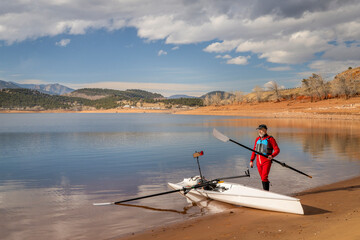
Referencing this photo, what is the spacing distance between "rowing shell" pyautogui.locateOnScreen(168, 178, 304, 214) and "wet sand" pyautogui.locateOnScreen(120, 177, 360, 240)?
178mm

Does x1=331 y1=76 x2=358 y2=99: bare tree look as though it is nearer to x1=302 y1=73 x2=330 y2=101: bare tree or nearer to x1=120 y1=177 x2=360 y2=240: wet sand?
x1=302 y1=73 x2=330 y2=101: bare tree

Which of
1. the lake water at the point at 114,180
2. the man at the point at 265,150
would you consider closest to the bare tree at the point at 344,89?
the lake water at the point at 114,180

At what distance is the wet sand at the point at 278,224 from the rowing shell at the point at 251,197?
0.58 feet

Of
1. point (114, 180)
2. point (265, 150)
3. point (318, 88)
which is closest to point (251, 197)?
point (265, 150)

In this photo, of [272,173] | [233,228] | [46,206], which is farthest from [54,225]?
[272,173]

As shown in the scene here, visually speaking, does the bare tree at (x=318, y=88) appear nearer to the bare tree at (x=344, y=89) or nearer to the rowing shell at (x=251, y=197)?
Answer: the bare tree at (x=344, y=89)

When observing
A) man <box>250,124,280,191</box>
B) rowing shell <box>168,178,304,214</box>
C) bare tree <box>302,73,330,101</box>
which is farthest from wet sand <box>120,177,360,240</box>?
bare tree <box>302,73,330,101</box>

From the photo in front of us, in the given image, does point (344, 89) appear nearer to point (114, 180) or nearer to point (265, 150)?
point (114, 180)

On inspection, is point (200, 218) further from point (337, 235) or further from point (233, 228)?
point (337, 235)

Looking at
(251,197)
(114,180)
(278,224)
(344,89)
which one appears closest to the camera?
(278,224)

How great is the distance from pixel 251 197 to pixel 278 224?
1.63 meters

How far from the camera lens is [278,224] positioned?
7711mm

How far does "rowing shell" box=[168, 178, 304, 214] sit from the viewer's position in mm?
8438

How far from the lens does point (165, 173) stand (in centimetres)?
1577
